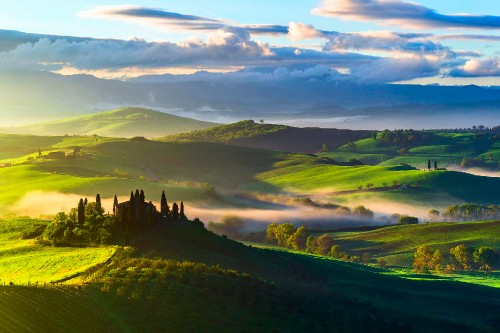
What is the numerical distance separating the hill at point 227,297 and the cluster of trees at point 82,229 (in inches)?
171

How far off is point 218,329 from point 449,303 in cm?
5787

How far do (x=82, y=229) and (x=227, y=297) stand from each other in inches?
1163

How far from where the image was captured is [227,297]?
98.5 metres

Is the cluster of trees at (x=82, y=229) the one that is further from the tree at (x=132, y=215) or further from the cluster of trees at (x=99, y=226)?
the tree at (x=132, y=215)

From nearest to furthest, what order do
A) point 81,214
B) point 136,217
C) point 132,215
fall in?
point 132,215, point 136,217, point 81,214

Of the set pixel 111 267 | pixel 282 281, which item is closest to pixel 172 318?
pixel 111 267

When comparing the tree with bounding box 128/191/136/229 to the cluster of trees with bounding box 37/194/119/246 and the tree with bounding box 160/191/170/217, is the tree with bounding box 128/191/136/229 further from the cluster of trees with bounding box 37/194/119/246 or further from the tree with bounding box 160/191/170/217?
the tree with bounding box 160/191/170/217

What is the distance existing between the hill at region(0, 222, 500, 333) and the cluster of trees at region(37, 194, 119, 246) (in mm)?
4351

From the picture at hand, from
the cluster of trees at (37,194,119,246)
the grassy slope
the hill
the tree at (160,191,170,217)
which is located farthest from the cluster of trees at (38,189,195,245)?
the tree at (160,191,170,217)

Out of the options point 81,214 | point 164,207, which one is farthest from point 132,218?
point 164,207

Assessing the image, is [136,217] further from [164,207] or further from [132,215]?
[164,207]

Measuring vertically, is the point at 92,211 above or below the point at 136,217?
above

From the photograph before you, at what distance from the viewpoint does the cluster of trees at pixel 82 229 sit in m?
115

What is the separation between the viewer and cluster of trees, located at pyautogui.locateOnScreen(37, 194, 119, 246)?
115438 millimetres
